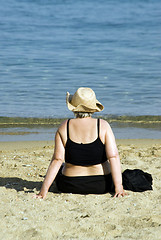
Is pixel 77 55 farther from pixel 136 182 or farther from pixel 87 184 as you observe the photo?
pixel 87 184

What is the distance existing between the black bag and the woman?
263 millimetres

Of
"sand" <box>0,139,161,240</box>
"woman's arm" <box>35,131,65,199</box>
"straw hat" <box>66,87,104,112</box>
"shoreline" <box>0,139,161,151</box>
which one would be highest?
"straw hat" <box>66,87,104,112</box>

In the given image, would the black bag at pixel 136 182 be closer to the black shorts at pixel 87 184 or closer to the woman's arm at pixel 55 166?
the black shorts at pixel 87 184

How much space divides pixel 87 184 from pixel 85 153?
0.40m

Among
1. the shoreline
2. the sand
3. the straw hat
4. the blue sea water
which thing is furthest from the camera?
the blue sea water

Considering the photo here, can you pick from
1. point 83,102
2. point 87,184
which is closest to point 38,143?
point 87,184

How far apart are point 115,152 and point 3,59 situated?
15112mm

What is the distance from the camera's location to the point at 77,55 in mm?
19781

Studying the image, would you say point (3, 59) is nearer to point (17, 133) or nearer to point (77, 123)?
point (17, 133)

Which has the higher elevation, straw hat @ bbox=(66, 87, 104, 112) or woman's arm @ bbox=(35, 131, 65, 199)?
straw hat @ bbox=(66, 87, 104, 112)

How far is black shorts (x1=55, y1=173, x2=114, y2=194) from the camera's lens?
4371 millimetres

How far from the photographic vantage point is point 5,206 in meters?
4.02

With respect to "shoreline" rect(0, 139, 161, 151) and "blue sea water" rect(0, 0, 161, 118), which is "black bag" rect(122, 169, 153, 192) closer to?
"shoreline" rect(0, 139, 161, 151)

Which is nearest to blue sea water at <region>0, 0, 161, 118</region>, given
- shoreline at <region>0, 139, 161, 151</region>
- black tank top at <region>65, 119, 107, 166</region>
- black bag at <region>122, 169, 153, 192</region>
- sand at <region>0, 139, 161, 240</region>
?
shoreline at <region>0, 139, 161, 151</region>
